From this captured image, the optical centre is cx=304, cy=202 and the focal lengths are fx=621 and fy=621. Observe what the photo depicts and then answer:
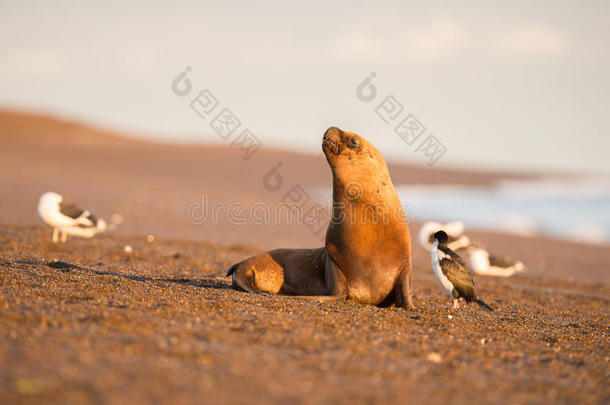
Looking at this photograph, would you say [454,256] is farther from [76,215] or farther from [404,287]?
[76,215]

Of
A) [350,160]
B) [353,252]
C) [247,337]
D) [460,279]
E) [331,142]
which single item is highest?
[331,142]

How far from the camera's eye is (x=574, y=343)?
20.0ft

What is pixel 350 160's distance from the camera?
7285mm

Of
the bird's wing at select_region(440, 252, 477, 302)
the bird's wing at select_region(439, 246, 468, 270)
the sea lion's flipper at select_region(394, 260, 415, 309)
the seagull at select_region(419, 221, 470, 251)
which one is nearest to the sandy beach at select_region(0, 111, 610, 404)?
the sea lion's flipper at select_region(394, 260, 415, 309)

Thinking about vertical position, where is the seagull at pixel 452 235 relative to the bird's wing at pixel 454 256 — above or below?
above

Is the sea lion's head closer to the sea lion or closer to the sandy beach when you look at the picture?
the sea lion

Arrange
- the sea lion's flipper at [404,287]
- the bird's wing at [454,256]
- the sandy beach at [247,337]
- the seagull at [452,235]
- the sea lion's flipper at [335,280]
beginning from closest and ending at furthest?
the sandy beach at [247,337] → the sea lion's flipper at [335,280] → the sea lion's flipper at [404,287] → the bird's wing at [454,256] → the seagull at [452,235]

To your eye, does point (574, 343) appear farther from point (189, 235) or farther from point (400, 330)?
point (189, 235)

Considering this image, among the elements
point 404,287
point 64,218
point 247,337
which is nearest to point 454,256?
point 404,287

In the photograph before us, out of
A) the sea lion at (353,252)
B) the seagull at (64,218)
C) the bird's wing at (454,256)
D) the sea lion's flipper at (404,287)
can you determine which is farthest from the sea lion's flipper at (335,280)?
the seagull at (64,218)

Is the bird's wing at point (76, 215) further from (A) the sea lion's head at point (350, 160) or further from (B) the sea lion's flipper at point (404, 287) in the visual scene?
(B) the sea lion's flipper at point (404, 287)

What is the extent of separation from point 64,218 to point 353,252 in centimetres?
691

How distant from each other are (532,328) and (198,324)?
147 inches

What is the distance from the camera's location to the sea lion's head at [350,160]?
23.7ft
